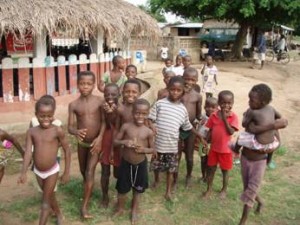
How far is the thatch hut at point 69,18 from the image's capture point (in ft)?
20.9

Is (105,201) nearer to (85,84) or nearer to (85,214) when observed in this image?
(85,214)

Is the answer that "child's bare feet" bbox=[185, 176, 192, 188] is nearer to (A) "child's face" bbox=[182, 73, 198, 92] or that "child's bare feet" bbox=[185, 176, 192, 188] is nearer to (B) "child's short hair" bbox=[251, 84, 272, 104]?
(A) "child's face" bbox=[182, 73, 198, 92]

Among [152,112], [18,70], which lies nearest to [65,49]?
[18,70]

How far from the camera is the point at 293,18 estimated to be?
18.1 m

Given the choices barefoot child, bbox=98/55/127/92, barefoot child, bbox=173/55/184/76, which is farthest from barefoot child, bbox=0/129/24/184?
barefoot child, bbox=173/55/184/76

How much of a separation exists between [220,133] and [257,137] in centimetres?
90

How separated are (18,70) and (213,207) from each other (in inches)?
172

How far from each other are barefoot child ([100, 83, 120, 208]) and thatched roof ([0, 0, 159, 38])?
292 centimetres

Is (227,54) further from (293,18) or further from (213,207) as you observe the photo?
(213,207)

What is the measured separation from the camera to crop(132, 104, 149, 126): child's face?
387 centimetres

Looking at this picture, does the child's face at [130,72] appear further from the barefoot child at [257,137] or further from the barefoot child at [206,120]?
the barefoot child at [257,137]

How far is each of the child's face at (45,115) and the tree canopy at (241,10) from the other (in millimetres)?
14237

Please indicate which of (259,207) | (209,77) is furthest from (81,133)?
(209,77)

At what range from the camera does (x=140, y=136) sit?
13.0 ft
